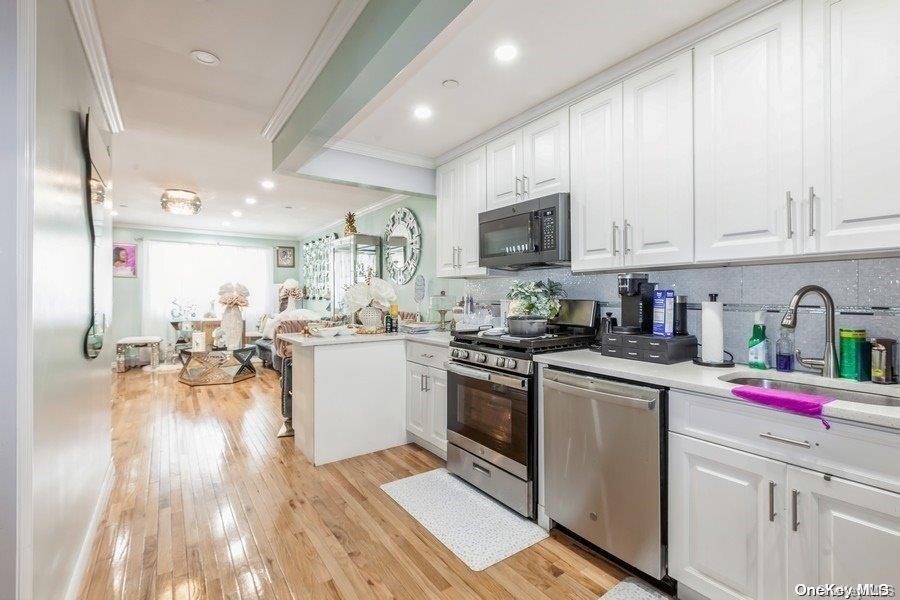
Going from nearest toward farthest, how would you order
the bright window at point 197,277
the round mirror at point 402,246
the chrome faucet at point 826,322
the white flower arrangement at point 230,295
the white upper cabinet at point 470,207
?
the chrome faucet at point 826,322 < the white upper cabinet at point 470,207 < the round mirror at point 402,246 < the white flower arrangement at point 230,295 < the bright window at point 197,277

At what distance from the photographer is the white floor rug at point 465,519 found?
202 cm

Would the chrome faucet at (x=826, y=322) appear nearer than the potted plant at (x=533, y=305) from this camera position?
Yes

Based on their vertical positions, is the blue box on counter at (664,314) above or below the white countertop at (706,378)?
above

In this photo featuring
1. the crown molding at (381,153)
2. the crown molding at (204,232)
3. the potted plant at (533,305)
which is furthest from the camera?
the crown molding at (204,232)

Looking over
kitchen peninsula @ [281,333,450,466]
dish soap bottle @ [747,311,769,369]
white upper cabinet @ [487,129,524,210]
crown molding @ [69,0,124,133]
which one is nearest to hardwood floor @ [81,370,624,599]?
kitchen peninsula @ [281,333,450,466]


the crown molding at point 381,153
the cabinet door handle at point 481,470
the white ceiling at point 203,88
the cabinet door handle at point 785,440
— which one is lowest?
the cabinet door handle at point 481,470

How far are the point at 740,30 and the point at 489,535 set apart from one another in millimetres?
2645

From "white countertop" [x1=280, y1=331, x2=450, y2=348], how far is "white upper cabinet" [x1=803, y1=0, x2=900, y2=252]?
2.13 m

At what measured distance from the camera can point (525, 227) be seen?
8.78ft

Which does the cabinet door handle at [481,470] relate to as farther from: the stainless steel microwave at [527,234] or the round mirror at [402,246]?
the round mirror at [402,246]

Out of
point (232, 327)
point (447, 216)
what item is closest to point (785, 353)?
point (447, 216)

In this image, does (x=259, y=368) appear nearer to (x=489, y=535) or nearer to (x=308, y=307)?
(x=308, y=307)

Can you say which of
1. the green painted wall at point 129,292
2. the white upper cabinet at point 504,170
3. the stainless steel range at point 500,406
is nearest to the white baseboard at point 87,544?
the stainless steel range at point 500,406

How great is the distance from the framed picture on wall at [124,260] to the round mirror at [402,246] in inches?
210
